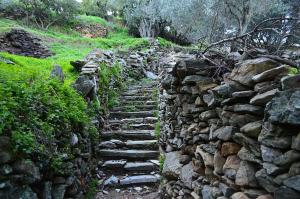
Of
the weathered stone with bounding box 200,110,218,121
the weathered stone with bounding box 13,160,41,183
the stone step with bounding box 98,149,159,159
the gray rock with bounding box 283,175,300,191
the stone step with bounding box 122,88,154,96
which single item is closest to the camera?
the gray rock with bounding box 283,175,300,191

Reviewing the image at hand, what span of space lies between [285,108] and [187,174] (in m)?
2.60

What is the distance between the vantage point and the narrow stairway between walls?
21.7 ft

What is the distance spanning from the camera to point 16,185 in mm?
3584

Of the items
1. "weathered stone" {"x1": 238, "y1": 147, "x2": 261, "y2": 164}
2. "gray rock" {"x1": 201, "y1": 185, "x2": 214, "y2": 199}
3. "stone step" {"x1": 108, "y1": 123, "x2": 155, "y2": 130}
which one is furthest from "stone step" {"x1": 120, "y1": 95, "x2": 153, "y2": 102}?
"weathered stone" {"x1": 238, "y1": 147, "x2": 261, "y2": 164}

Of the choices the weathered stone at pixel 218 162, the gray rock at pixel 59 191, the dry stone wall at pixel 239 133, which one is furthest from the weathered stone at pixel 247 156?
the gray rock at pixel 59 191

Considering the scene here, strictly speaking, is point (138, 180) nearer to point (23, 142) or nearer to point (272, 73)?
point (23, 142)

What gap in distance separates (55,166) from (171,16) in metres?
18.2

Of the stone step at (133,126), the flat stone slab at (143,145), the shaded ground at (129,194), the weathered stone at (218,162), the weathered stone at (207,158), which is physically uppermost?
the weathered stone at (218,162)

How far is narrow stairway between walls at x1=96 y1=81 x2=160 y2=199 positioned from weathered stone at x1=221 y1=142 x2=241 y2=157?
3362mm

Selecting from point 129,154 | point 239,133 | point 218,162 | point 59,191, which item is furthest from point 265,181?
point 129,154

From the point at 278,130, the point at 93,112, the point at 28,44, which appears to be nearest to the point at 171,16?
the point at 28,44

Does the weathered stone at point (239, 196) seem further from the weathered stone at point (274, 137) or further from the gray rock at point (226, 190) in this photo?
the weathered stone at point (274, 137)

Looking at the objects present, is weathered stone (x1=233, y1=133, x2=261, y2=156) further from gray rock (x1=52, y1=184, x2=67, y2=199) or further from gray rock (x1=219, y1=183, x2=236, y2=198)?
gray rock (x1=52, y1=184, x2=67, y2=199)

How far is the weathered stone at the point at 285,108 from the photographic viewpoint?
213cm
